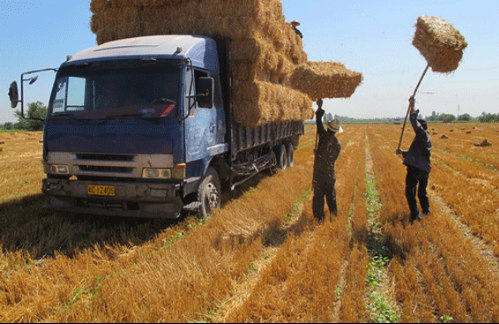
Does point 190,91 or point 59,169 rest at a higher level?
point 190,91

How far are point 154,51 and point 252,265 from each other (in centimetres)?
383

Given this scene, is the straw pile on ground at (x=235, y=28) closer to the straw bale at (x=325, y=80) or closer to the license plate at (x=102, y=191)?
the straw bale at (x=325, y=80)

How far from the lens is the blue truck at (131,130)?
5.69 metres

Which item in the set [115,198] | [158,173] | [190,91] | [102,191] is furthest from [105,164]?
[190,91]

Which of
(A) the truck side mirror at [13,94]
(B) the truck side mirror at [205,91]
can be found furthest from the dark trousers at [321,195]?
(A) the truck side mirror at [13,94]

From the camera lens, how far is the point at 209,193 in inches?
270

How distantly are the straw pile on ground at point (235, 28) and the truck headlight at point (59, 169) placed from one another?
3.47 meters

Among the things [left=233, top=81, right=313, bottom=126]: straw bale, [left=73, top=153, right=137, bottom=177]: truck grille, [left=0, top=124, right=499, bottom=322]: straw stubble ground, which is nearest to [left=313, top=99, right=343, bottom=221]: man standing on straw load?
[left=0, top=124, right=499, bottom=322]: straw stubble ground

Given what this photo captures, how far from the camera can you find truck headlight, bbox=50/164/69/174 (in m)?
6.02

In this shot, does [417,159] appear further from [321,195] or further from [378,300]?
[378,300]

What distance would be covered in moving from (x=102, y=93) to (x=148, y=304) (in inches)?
153

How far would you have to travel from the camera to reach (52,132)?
6.07 meters

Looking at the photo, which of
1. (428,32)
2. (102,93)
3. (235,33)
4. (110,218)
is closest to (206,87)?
(102,93)

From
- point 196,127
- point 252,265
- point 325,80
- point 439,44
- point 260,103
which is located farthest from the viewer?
point 325,80
